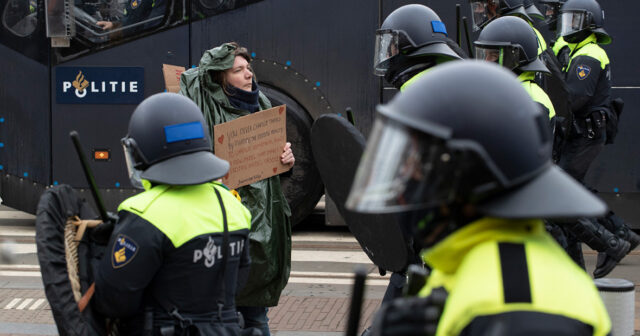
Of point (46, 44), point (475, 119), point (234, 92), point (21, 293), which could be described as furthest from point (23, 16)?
point (475, 119)

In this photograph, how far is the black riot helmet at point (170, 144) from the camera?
3.12 meters

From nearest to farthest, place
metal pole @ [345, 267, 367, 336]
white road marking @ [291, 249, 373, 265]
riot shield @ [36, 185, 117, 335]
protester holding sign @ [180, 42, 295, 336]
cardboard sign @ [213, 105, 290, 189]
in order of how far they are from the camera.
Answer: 1. metal pole @ [345, 267, 367, 336]
2. riot shield @ [36, 185, 117, 335]
3. cardboard sign @ [213, 105, 290, 189]
4. protester holding sign @ [180, 42, 295, 336]
5. white road marking @ [291, 249, 373, 265]

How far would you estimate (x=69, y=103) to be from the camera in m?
9.43

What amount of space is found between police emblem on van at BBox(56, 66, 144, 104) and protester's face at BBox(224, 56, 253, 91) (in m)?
4.80

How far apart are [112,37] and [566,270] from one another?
8237 mm

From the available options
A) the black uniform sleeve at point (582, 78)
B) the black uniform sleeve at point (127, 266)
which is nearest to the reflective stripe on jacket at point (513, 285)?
the black uniform sleeve at point (127, 266)

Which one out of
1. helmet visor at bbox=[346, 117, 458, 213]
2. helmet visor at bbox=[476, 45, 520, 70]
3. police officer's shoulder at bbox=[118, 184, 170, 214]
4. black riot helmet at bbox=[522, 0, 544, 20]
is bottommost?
police officer's shoulder at bbox=[118, 184, 170, 214]

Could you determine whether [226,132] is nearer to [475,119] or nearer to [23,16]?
[475,119]

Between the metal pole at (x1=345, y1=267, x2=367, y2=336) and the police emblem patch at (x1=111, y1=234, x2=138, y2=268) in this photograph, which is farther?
the police emblem patch at (x1=111, y1=234, x2=138, y2=268)

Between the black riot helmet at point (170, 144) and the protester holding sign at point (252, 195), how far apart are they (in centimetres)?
135

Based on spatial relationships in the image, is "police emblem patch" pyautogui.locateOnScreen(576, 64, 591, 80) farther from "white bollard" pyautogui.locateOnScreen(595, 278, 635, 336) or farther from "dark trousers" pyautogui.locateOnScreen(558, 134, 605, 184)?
"white bollard" pyautogui.locateOnScreen(595, 278, 635, 336)

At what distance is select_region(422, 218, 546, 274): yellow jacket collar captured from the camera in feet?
5.59

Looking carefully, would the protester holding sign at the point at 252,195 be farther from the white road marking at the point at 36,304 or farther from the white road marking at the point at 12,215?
the white road marking at the point at 12,215

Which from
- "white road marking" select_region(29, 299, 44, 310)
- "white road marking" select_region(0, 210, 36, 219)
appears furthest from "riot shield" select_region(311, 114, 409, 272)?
"white road marking" select_region(0, 210, 36, 219)
